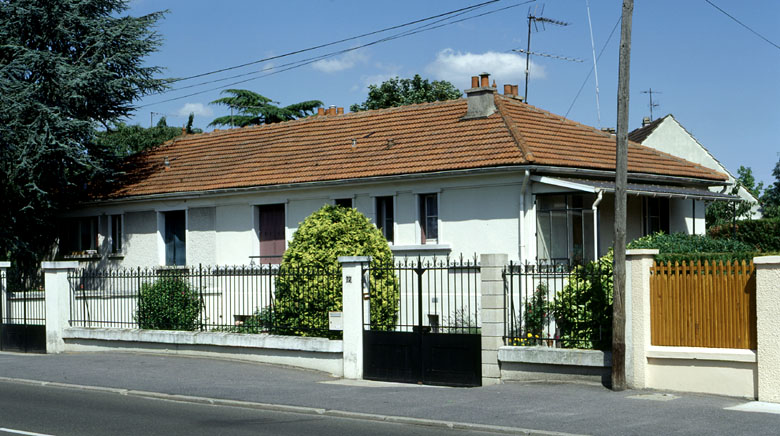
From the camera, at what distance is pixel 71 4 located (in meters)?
26.6

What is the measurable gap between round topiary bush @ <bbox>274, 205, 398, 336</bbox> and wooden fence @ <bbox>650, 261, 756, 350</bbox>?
5.03m

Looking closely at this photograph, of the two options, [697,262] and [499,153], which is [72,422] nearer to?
[697,262]

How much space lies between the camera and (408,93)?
48.2m

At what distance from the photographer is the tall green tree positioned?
25625mm

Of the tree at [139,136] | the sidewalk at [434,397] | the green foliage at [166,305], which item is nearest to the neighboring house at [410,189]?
the green foliage at [166,305]

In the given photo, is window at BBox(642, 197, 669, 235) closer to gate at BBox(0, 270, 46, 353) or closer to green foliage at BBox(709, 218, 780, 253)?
green foliage at BBox(709, 218, 780, 253)

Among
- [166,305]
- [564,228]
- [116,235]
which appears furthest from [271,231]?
[564,228]

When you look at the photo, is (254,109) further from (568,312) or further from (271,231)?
(568,312)

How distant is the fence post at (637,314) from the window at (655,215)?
10.5m

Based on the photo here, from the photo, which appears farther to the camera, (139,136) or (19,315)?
(139,136)

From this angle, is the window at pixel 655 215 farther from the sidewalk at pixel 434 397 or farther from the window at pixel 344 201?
the sidewalk at pixel 434 397

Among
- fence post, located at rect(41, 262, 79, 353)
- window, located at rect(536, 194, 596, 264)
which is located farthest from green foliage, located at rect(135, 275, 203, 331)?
window, located at rect(536, 194, 596, 264)

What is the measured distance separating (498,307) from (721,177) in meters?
13.6

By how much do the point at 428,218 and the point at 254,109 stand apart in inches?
1194
